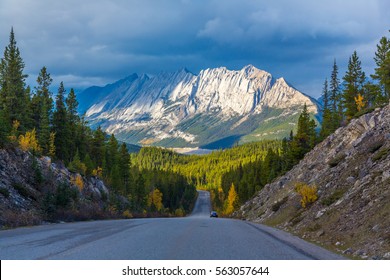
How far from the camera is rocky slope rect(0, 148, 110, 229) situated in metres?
27.1

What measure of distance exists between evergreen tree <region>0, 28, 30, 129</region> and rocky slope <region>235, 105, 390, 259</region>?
4003cm

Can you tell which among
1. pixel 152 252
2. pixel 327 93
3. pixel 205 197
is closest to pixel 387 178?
pixel 152 252

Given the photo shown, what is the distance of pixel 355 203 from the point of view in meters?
19.7

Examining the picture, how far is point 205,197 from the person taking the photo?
19725 centimetres

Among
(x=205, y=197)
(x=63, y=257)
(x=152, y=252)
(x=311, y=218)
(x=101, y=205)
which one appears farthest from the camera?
(x=205, y=197)

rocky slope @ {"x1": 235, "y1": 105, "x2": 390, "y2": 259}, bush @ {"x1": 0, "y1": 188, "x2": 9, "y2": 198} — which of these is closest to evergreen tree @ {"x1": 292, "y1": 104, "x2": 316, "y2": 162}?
rocky slope @ {"x1": 235, "y1": 105, "x2": 390, "y2": 259}

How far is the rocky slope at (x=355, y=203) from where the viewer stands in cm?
1484

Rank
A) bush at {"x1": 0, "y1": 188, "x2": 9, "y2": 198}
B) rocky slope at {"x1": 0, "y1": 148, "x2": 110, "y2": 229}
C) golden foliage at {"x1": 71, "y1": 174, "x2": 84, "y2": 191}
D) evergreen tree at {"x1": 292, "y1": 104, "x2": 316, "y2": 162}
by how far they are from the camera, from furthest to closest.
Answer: evergreen tree at {"x1": 292, "y1": 104, "x2": 316, "y2": 162}
golden foliage at {"x1": 71, "y1": 174, "x2": 84, "y2": 191}
bush at {"x1": 0, "y1": 188, "x2": 9, "y2": 198}
rocky slope at {"x1": 0, "y1": 148, "x2": 110, "y2": 229}

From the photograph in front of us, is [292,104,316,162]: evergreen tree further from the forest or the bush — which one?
the bush

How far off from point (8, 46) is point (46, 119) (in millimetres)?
15363

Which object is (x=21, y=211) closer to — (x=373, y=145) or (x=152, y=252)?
(x=152, y=252)

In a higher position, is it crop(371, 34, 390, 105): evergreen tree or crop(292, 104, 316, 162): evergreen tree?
crop(371, 34, 390, 105): evergreen tree

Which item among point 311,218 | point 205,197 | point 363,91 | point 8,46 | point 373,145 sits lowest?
point 205,197

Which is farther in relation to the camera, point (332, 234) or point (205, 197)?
point (205, 197)
